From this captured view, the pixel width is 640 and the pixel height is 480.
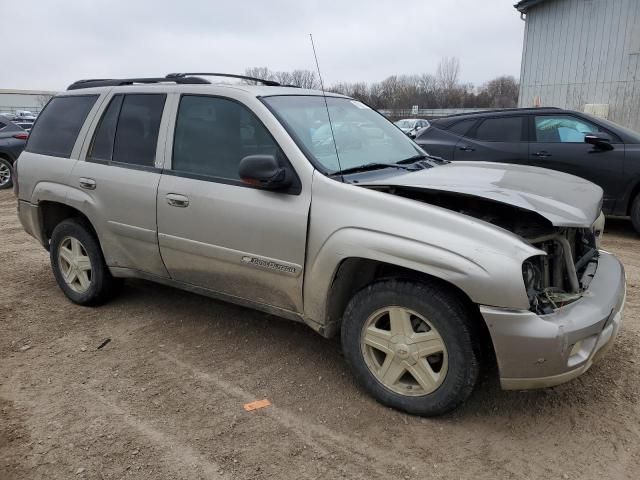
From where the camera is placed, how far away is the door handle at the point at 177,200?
3.55 metres

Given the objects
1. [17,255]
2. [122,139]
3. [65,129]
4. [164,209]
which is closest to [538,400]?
[164,209]

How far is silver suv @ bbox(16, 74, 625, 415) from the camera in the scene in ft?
8.51

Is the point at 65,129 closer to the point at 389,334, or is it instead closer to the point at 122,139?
the point at 122,139

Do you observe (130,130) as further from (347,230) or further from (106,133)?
(347,230)

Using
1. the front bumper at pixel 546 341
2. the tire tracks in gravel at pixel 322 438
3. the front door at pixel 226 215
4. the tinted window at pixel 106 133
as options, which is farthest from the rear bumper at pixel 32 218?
the front bumper at pixel 546 341

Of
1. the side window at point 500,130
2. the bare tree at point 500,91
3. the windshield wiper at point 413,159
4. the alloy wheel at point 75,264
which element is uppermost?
the bare tree at point 500,91

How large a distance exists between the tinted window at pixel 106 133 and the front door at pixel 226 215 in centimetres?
73

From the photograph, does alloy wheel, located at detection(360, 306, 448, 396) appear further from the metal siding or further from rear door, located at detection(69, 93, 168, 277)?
the metal siding

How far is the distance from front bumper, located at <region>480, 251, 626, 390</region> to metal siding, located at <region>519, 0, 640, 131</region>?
46.3 feet

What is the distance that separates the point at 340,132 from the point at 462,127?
5013 mm

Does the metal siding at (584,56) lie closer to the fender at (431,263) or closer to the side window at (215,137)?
the side window at (215,137)

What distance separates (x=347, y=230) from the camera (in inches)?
115

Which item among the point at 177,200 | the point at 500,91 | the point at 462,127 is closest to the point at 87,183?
the point at 177,200

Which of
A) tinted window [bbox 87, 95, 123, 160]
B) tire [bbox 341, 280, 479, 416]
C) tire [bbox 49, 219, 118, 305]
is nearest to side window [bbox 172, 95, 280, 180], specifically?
tinted window [bbox 87, 95, 123, 160]
